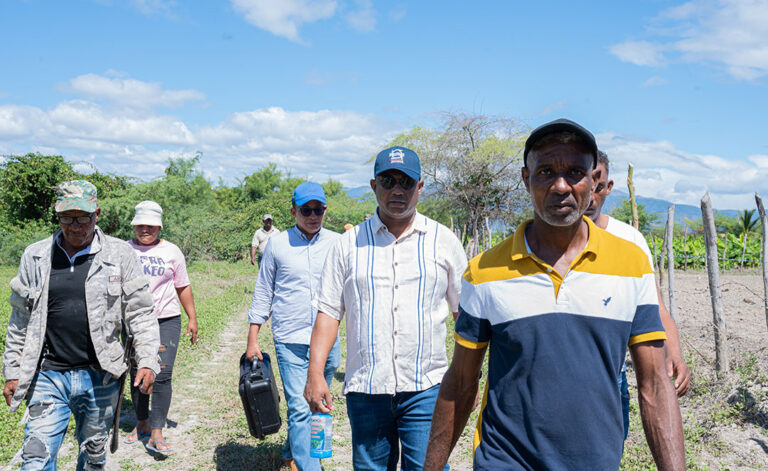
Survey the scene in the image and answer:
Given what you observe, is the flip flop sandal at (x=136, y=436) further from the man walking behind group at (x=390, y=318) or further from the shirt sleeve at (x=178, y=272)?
the man walking behind group at (x=390, y=318)

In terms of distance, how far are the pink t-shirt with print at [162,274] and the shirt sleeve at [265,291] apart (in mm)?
1188

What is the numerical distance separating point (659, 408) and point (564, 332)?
399mm

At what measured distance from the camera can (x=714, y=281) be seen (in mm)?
6262

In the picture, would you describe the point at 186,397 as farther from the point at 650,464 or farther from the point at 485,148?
the point at 485,148

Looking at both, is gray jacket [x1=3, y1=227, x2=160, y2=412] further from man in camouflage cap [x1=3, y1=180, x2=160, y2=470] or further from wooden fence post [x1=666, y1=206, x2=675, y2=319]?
wooden fence post [x1=666, y1=206, x2=675, y2=319]

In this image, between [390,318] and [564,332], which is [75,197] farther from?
[564,332]

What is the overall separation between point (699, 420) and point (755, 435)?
19.2 inches

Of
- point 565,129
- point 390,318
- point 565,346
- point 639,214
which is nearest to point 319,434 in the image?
point 390,318

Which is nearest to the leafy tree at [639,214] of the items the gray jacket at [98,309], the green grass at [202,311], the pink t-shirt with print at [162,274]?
the green grass at [202,311]

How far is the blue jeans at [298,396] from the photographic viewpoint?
4203 mm

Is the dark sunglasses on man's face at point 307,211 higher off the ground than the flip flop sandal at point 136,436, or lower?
higher

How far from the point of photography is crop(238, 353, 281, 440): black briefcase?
4.47m

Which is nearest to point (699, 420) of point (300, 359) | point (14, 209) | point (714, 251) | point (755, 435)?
point (755, 435)

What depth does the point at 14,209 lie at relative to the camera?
24.0 meters
